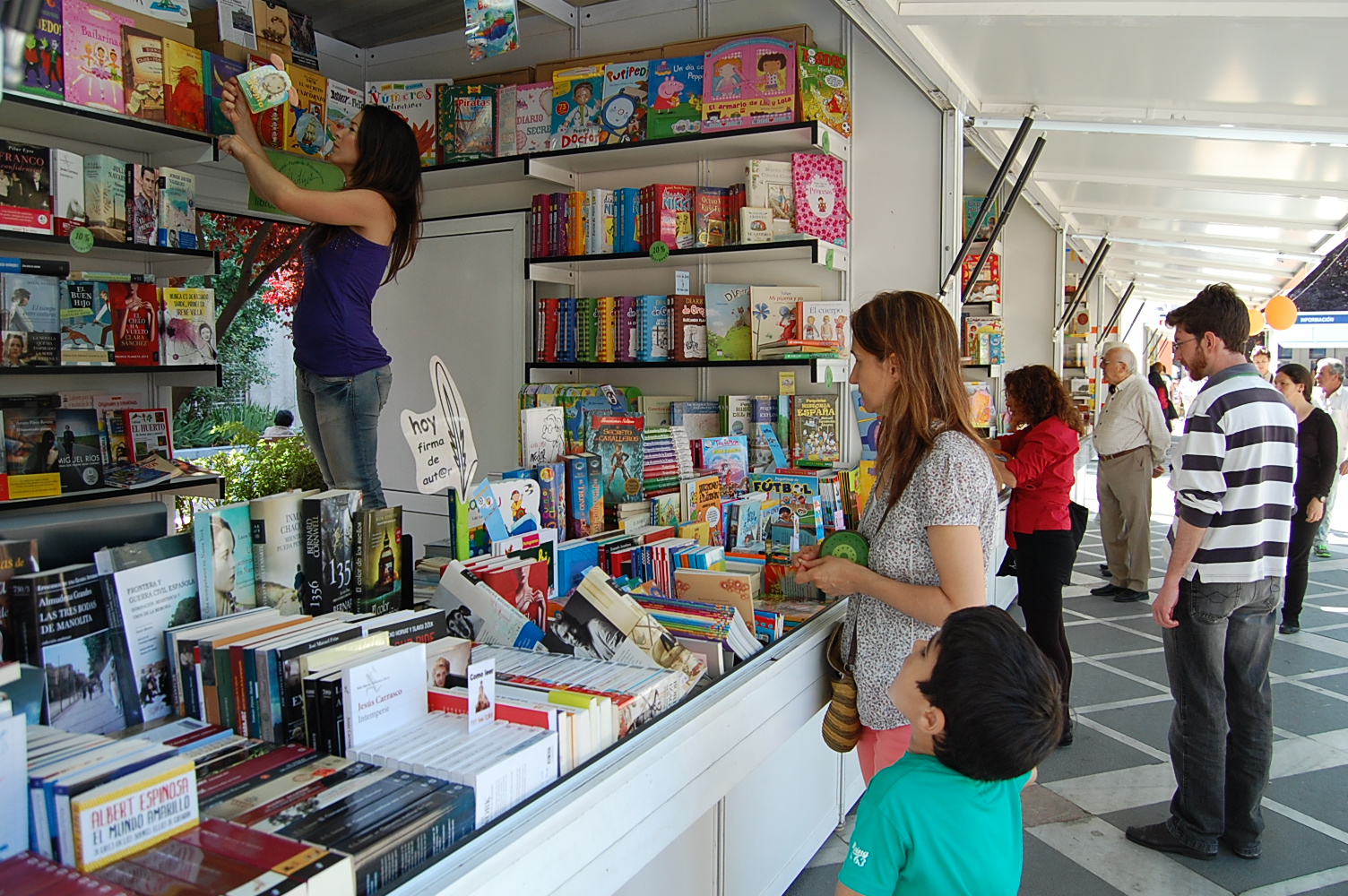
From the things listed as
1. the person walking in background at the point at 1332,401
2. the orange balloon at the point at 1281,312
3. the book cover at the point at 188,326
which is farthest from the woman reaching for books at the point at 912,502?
the orange balloon at the point at 1281,312

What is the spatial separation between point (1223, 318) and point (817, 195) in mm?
1901

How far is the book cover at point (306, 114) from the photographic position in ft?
15.0

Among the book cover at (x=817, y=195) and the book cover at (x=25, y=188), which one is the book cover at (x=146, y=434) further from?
the book cover at (x=817, y=195)

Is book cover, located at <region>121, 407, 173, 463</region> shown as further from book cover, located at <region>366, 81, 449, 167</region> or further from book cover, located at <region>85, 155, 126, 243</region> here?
book cover, located at <region>366, 81, 449, 167</region>

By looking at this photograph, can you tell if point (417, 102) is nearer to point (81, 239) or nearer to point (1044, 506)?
point (81, 239)

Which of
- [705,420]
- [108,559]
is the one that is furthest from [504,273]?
[108,559]

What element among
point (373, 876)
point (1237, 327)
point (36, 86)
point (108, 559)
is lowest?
point (373, 876)

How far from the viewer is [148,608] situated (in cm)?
146

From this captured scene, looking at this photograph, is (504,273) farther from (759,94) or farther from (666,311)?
(759,94)

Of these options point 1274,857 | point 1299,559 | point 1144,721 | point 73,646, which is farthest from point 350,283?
point 1299,559

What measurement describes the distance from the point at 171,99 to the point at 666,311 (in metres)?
2.44

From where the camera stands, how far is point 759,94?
417 centimetres

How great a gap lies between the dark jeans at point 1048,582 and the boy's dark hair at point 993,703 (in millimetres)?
2672

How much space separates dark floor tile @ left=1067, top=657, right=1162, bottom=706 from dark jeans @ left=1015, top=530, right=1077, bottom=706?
668mm
